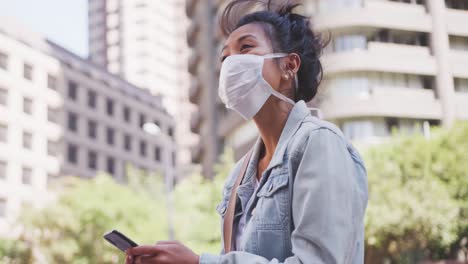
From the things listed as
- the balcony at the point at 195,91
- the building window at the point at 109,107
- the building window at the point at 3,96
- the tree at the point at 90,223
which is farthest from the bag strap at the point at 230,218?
the building window at the point at 109,107

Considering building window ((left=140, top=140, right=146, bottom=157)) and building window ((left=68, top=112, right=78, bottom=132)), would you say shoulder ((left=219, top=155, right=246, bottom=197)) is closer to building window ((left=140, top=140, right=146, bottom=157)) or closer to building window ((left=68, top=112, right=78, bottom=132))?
building window ((left=68, top=112, right=78, bottom=132))

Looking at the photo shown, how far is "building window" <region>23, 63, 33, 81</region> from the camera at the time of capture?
35.0 meters

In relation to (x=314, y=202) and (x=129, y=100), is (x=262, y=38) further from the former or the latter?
(x=129, y=100)

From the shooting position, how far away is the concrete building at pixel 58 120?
33.7m

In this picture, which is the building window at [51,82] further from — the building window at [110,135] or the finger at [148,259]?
the finger at [148,259]

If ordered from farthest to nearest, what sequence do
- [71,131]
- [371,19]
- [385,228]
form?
[71,131]
[371,19]
[385,228]

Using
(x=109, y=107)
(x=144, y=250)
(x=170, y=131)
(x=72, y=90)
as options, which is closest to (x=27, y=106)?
(x=72, y=90)

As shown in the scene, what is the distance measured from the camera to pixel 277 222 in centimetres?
136

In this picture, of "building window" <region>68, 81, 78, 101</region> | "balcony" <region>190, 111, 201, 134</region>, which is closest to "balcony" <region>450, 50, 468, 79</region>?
"balcony" <region>190, 111, 201, 134</region>

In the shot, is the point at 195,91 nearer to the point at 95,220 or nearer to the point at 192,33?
the point at 192,33

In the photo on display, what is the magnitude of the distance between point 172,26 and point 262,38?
71.1 metres

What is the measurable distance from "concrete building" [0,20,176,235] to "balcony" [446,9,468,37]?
19202 mm

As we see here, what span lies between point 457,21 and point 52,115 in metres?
29.6

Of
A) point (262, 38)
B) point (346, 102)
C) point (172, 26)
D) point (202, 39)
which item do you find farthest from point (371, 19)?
point (172, 26)
